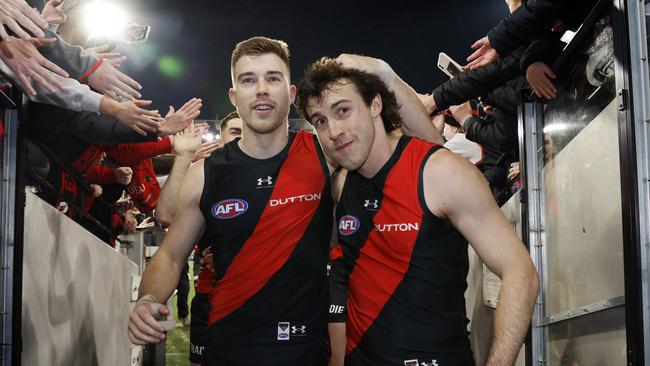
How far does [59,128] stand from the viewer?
13.2 feet

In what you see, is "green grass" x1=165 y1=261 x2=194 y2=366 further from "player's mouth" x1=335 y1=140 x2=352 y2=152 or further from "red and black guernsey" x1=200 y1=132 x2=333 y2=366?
"player's mouth" x1=335 y1=140 x2=352 y2=152

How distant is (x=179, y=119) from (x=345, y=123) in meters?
1.89

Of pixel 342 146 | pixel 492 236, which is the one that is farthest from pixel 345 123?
pixel 492 236

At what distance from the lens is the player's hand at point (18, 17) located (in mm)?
2789

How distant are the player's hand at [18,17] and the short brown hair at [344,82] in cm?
124

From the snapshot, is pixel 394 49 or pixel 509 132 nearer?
pixel 509 132

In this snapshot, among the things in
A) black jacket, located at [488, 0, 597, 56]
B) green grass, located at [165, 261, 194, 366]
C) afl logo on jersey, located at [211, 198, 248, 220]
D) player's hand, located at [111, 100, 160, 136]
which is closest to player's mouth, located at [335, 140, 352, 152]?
afl logo on jersey, located at [211, 198, 248, 220]

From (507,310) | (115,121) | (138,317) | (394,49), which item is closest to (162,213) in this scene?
(115,121)

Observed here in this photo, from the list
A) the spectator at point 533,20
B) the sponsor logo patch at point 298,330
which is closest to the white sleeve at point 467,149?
the spectator at point 533,20

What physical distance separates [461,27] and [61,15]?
19269 mm

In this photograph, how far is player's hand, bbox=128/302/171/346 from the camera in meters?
2.45

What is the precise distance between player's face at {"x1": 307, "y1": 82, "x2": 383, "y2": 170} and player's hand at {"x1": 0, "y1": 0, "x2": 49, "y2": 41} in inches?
51.6

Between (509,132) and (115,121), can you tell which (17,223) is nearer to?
(115,121)

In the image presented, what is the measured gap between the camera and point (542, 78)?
322 cm
